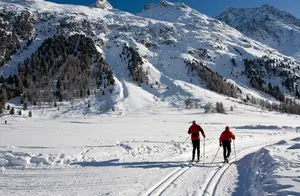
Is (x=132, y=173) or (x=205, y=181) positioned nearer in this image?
(x=205, y=181)

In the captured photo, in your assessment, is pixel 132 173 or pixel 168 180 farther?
pixel 132 173

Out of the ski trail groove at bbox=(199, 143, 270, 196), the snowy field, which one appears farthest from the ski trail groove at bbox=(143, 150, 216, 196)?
the ski trail groove at bbox=(199, 143, 270, 196)

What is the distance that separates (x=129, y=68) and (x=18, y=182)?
18477cm

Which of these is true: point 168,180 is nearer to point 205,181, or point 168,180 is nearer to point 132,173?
point 205,181

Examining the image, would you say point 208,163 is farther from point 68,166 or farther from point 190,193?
point 68,166

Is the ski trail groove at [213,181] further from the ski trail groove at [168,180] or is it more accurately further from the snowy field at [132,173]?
the ski trail groove at [168,180]

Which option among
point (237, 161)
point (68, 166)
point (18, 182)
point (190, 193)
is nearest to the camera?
point (190, 193)

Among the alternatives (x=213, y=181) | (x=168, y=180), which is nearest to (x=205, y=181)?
(x=213, y=181)

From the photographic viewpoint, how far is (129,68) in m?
196

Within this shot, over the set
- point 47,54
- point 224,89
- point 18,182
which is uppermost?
point 47,54

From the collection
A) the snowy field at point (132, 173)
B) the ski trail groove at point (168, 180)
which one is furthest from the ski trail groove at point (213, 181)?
the ski trail groove at point (168, 180)

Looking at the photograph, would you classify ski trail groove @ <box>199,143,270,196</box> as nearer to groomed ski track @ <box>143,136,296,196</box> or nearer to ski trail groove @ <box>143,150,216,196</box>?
groomed ski track @ <box>143,136,296,196</box>

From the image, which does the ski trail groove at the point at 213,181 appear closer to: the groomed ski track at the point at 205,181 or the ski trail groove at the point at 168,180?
the groomed ski track at the point at 205,181

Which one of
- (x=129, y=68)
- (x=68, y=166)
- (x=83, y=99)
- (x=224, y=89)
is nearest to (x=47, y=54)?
(x=129, y=68)
